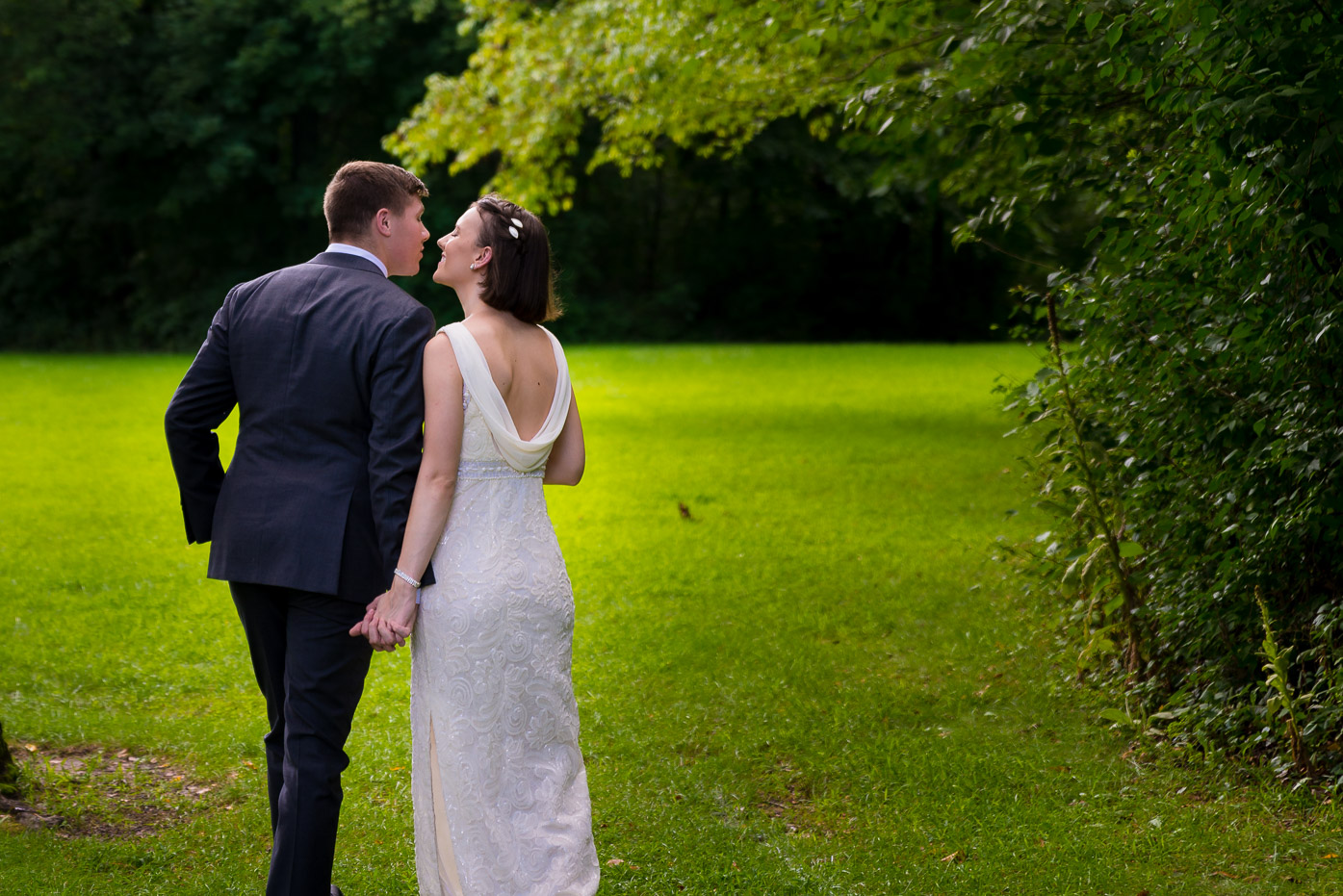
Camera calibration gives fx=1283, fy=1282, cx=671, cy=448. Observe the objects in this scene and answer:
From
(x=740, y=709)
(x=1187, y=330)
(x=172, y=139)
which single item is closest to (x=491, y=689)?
(x=740, y=709)

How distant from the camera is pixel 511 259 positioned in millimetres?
3723

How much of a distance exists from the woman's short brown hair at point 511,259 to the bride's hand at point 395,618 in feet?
2.83

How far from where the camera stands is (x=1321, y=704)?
498 centimetres

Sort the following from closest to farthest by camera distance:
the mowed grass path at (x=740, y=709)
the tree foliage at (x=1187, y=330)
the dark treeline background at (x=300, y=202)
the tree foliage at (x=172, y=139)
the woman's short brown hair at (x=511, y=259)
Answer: the woman's short brown hair at (x=511, y=259) → the mowed grass path at (x=740, y=709) → the tree foliage at (x=1187, y=330) → the tree foliage at (x=172, y=139) → the dark treeline background at (x=300, y=202)

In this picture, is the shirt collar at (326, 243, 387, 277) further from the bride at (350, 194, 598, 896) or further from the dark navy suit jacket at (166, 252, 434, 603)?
the bride at (350, 194, 598, 896)

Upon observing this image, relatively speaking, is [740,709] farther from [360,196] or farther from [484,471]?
[360,196]

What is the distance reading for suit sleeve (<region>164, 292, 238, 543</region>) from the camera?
12.6 ft

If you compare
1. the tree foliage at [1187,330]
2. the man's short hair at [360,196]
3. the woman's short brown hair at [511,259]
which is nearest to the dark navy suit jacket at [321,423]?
A: the man's short hair at [360,196]

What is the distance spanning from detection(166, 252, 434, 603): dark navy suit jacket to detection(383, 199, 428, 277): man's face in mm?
87

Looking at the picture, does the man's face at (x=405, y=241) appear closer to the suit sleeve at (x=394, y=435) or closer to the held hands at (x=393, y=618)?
the suit sleeve at (x=394, y=435)

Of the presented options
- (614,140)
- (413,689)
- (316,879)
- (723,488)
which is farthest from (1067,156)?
(614,140)

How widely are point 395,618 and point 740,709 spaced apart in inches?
121

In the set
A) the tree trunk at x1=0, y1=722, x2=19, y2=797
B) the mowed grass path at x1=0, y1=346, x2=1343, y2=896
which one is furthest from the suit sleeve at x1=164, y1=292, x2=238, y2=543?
the tree trunk at x1=0, y1=722, x2=19, y2=797

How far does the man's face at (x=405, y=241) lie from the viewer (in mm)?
3871
